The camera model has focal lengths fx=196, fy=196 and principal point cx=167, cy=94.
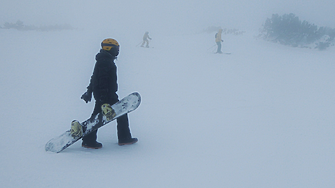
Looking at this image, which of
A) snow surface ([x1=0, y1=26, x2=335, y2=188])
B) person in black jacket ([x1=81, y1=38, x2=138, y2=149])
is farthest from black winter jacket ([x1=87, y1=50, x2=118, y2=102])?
snow surface ([x1=0, y1=26, x2=335, y2=188])

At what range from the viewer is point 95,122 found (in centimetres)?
286

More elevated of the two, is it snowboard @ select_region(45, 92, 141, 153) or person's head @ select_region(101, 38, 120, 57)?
person's head @ select_region(101, 38, 120, 57)

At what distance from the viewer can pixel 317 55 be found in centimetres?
1386

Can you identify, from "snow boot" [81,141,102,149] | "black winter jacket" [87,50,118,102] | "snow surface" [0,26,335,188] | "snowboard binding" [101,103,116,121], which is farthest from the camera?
"snow boot" [81,141,102,149]

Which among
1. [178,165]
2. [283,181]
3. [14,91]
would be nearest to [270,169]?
[283,181]

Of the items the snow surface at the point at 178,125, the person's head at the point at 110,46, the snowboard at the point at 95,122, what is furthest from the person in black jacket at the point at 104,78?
the snow surface at the point at 178,125

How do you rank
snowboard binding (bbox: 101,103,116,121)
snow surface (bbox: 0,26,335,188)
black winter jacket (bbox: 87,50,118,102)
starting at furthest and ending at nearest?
black winter jacket (bbox: 87,50,118,102) → snowboard binding (bbox: 101,103,116,121) → snow surface (bbox: 0,26,335,188)

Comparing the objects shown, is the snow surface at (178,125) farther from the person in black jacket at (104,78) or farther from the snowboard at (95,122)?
the person in black jacket at (104,78)

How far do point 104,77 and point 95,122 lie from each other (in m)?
0.67

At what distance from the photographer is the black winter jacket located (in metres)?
2.85

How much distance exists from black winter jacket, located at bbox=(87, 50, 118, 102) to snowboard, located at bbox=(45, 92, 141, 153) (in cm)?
22

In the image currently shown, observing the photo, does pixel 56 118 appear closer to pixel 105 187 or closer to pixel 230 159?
pixel 105 187

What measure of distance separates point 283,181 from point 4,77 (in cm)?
815

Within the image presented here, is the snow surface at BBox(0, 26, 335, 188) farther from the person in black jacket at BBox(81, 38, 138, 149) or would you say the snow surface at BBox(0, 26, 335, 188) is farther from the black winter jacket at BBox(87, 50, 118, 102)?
the black winter jacket at BBox(87, 50, 118, 102)
